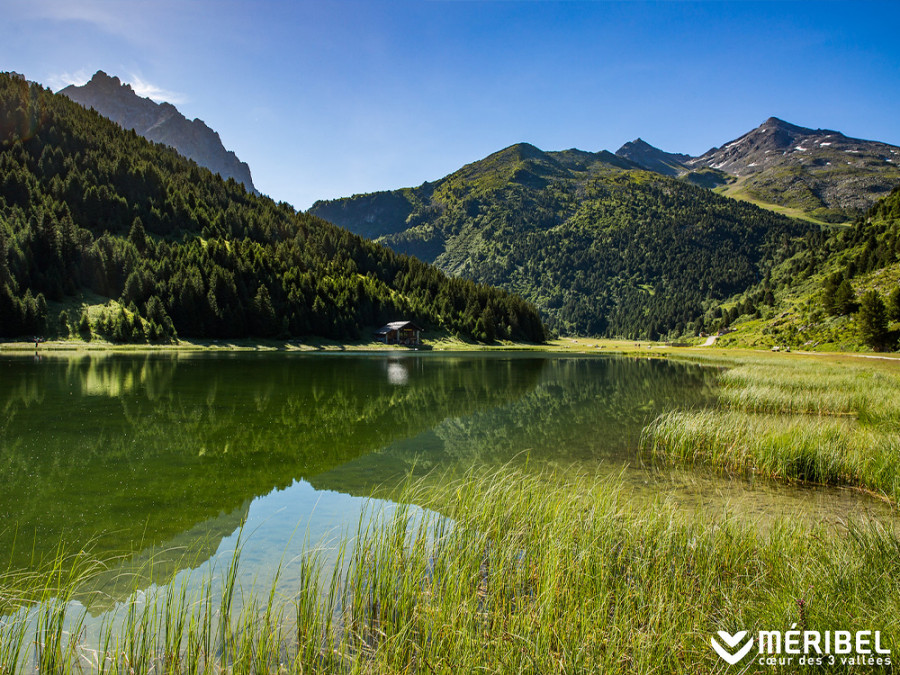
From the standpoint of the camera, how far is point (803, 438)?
15.0 meters

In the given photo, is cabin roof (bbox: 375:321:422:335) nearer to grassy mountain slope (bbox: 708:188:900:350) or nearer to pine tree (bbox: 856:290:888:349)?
grassy mountain slope (bbox: 708:188:900:350)

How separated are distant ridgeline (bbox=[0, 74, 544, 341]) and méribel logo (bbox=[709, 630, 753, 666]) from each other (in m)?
98.2

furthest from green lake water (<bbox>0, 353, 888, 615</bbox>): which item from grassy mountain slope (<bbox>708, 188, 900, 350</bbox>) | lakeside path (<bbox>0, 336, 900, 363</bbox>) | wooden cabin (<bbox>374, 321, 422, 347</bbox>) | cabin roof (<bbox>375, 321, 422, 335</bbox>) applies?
wooden cabin (<bbox>374, 321, 422, 347</bbox>)

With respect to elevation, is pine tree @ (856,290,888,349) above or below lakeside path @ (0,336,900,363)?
above

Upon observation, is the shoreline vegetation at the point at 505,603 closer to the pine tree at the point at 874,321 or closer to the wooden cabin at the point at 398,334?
the pine tree at the point at 874,321

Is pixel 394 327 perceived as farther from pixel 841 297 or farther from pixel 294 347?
pixel 841 297

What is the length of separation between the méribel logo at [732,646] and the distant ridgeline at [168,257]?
98.2 meters

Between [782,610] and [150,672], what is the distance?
22.8ft

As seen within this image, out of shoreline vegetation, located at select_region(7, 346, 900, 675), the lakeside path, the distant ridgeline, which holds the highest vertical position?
the distant ridgeline

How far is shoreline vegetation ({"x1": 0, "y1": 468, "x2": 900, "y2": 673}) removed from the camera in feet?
16.0

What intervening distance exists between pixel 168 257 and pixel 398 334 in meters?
55.9

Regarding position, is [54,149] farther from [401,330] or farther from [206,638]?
[206,638]

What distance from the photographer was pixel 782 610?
5000mm

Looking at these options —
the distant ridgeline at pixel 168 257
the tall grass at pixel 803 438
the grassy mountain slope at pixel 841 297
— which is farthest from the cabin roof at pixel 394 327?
the tall grass at pixel 803 438
